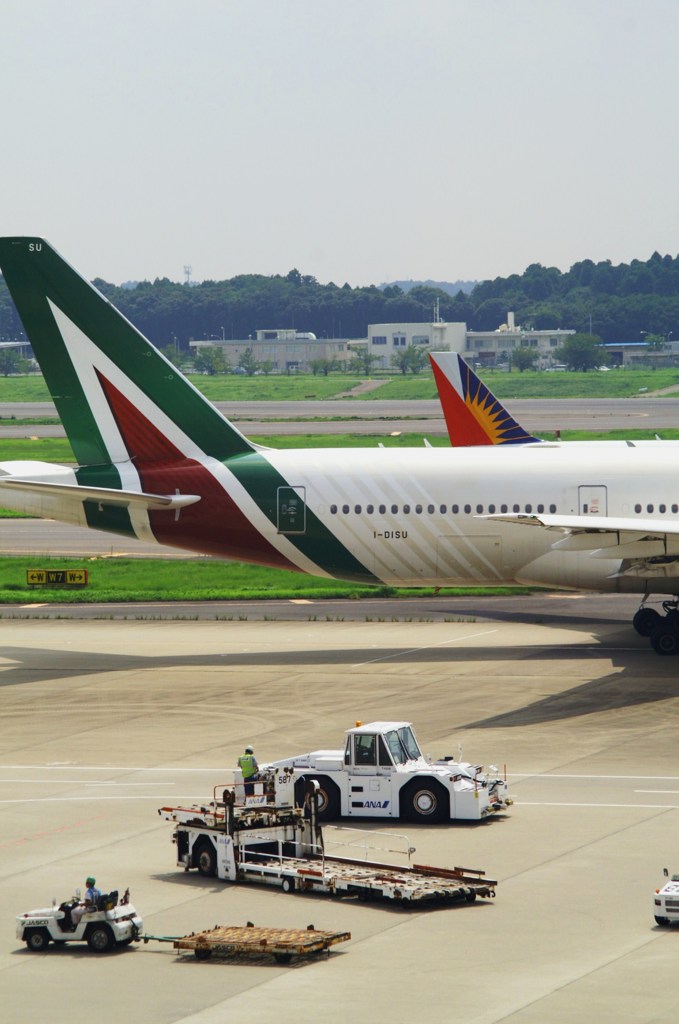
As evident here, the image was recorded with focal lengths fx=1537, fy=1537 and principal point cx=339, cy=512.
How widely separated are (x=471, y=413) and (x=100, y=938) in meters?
44.2

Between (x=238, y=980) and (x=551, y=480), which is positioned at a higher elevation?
(x=551, y=480)

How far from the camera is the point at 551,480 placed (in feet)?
163

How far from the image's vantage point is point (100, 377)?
49625 millimetres

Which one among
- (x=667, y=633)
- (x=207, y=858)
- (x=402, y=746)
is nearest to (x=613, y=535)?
(x=667, y=633)

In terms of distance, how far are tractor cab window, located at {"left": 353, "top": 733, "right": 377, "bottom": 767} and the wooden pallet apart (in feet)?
25.6

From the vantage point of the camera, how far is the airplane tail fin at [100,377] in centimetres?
4931

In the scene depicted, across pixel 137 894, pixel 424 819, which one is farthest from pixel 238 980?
pixel 424 819

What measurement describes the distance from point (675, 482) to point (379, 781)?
21.8m

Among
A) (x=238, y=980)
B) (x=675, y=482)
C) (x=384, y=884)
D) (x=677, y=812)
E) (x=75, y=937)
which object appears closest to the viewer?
(x=238, y=980)

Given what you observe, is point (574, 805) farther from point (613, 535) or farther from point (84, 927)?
point (613, 535)

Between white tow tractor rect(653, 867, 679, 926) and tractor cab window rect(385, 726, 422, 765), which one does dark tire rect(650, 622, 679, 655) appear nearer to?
tractor cab window rect(385, 726, 422, 765)

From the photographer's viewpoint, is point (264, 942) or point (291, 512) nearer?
point (264, 942)

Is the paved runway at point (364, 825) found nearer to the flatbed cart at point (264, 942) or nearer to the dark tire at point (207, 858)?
the flatbed cart at point (264, 942)

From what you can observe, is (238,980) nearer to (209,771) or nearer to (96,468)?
(209,771)
